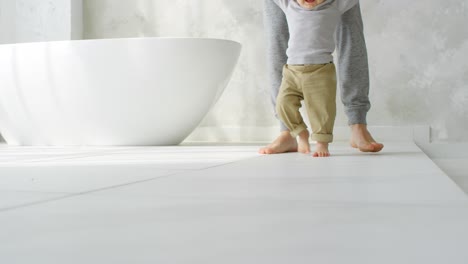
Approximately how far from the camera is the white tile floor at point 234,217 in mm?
563

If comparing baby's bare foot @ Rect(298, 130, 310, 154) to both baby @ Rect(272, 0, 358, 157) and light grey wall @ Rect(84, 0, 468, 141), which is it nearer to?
baby @ Rect(272, 0, 358, 157)

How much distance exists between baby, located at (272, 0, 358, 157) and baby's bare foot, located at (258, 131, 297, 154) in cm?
18

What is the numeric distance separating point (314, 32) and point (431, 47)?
4.30 feet

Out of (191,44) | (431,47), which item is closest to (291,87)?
(191,44)

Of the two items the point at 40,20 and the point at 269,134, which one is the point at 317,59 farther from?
the point at 40,20

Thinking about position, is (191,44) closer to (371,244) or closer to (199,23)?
(199,23)

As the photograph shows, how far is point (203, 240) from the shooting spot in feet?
2.05

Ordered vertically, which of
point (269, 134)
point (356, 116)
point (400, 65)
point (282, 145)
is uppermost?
point (400, 65)

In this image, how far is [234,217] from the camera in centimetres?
77

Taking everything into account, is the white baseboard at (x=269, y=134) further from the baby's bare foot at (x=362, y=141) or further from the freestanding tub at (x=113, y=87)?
the baby's bare foot at (x=362, y=141)

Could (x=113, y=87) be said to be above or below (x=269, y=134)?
above

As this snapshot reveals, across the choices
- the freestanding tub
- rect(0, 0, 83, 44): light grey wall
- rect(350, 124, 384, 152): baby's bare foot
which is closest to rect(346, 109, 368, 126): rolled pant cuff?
rect(350, 124, 384, 152): baby's bare foot

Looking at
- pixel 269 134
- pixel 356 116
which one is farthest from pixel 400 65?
pixel 356 116

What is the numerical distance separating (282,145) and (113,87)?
0.99 meters
